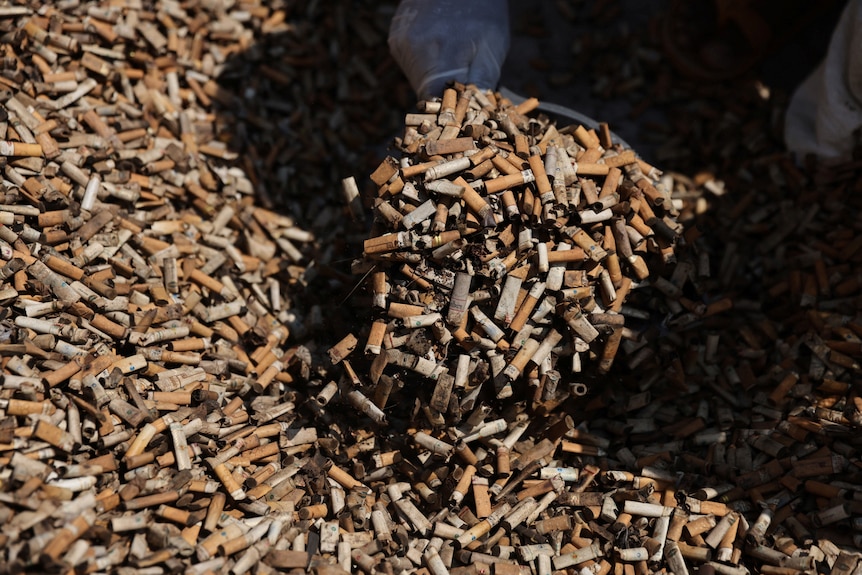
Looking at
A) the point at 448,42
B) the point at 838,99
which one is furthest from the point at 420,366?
the point at 838,99

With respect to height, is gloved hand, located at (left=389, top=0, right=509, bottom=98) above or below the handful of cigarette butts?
above

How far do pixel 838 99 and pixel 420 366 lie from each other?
3.69 m

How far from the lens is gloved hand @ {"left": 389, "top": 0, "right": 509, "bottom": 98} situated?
4988mm

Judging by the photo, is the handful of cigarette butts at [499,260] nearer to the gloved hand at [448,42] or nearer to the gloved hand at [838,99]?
the gloved hand at [448,42]

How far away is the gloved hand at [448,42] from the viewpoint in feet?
16.4

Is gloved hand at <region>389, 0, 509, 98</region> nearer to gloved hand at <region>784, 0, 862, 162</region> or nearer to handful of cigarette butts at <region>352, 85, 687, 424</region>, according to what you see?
handful of cigarette butts at <region>352, 85, 687, 424</region>

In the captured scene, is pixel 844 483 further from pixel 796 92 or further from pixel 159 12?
pixel 159 12

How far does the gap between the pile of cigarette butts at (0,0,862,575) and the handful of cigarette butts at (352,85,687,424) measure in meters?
0.02

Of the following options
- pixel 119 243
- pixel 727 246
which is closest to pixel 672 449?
pixel 727 246

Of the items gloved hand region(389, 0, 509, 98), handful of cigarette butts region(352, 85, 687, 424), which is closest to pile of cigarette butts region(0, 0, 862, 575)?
handful of cigarette butts region(352, 85, 687, 424)

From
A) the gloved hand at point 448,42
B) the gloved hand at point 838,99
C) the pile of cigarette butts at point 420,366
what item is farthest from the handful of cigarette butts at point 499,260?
the gloved hand at point 838,99

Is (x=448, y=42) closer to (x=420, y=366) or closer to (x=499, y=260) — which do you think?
(x=499, y=260)

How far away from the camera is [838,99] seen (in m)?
5.28

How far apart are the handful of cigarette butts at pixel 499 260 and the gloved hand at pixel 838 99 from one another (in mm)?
1749
